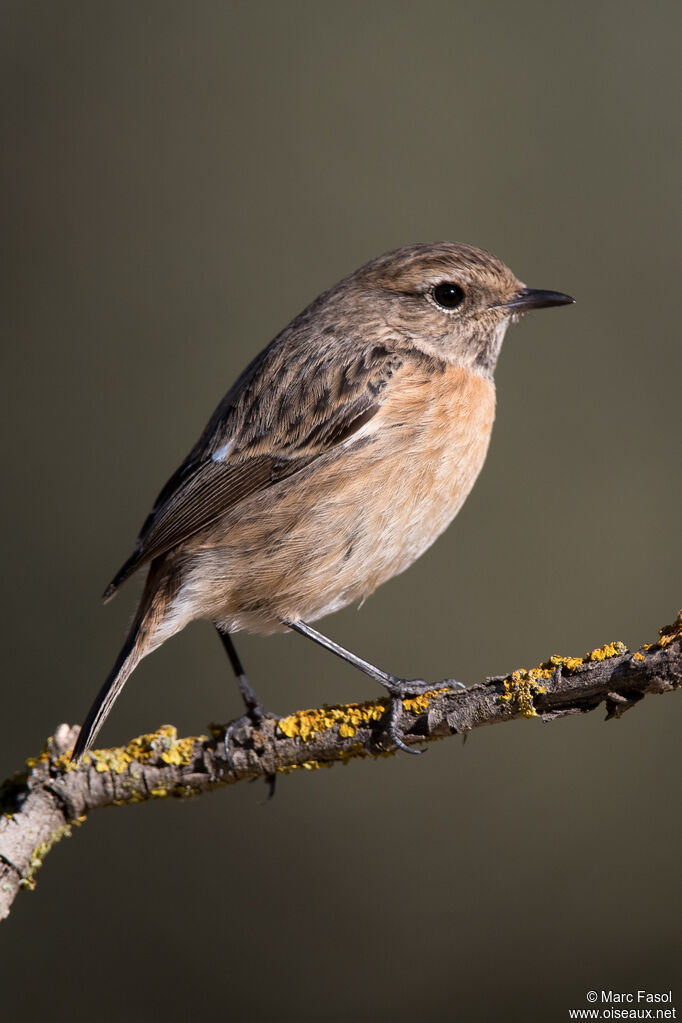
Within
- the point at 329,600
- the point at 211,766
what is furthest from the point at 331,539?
the point at 211,766

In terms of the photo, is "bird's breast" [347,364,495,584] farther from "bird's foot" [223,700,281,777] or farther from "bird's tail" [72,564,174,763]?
"bird's tail" [72,564,174,763]

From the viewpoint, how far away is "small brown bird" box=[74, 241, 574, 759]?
4.07 meters

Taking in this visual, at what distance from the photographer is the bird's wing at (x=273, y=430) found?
424 cm

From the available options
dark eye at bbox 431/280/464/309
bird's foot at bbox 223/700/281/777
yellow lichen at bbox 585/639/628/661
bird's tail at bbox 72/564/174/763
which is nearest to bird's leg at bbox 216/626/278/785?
bird's foot at bbox 223/700/281/777

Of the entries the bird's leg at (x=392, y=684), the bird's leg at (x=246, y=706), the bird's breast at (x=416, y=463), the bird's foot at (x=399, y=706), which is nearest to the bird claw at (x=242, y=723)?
the bird's leg at (x=246, y=706)

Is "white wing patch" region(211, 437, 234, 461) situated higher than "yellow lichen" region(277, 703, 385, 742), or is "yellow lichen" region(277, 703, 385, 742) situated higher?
"white wing patch" region(211, 437, 234, 461)

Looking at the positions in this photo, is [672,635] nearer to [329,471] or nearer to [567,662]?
[567,662]

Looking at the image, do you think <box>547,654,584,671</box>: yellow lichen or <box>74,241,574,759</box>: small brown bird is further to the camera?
<box>74,241,574,759</box>: small brown bird

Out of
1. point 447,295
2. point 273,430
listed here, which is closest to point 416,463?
point 273,430

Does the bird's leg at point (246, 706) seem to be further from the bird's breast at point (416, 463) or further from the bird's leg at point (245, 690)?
the bird's breast at point (416, 463)

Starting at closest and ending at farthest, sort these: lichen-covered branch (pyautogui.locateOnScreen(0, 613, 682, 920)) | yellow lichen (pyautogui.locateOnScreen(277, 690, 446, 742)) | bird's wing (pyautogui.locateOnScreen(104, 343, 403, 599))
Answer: lichen-covered branch (pyautogui.locateOnScreen(0, 613, 682, 920)), yellow lichen (pyautogui.locateOnScreen(277, 690, 446, 742)), bird's wing (pyautogui.locateOnScreen(104, 343, 403, 599))

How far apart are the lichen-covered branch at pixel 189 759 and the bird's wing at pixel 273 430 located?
35.6 inches

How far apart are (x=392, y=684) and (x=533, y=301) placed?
2.05 m

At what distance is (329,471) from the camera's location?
412 cm
